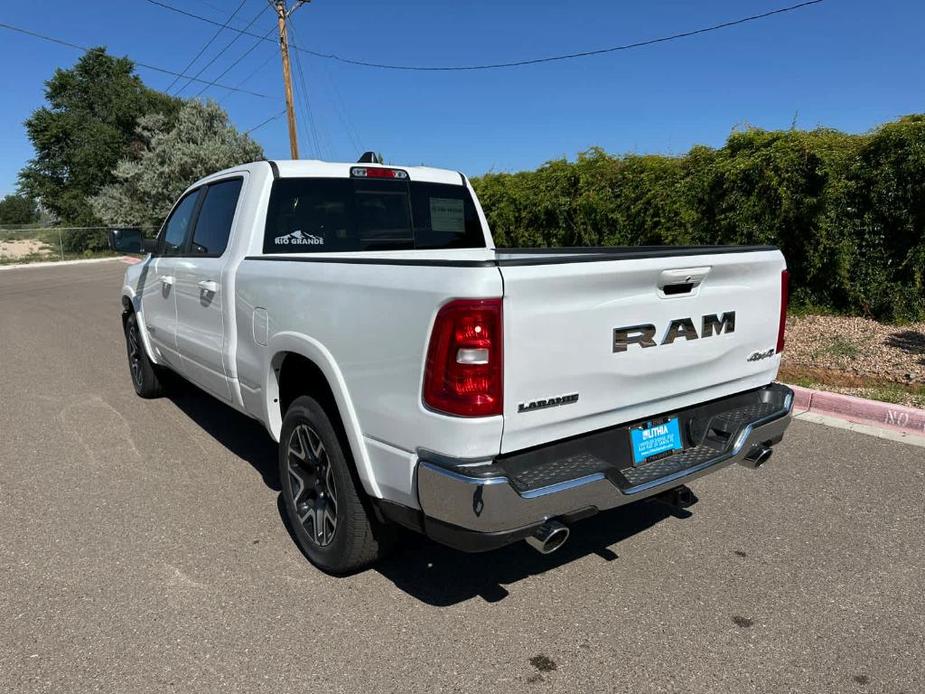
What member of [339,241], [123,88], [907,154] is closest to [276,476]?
[339,241]

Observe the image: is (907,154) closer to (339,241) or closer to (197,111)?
(339,241)

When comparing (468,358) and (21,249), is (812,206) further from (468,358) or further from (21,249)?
(21,249)

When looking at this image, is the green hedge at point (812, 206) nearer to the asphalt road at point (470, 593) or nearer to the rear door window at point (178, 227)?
the asphalt road at point (470, 593)

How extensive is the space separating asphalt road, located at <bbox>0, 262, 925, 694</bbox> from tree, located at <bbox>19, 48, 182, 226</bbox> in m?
46.7

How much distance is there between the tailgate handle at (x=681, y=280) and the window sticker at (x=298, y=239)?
2193 millimetres

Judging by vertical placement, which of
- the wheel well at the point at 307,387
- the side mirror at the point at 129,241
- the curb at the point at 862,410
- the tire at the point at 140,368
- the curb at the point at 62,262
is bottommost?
the curb at the point at 62,262

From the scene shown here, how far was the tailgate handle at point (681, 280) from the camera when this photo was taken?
272cm

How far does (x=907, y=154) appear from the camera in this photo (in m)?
7.32

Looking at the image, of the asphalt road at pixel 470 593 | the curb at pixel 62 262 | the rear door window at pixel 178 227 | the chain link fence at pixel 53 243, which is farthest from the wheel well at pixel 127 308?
the chain link fence at pixel 53 243

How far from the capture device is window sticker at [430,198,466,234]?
15.4 feet

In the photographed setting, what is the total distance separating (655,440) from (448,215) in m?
2.53

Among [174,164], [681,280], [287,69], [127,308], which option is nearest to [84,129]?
[174,164]

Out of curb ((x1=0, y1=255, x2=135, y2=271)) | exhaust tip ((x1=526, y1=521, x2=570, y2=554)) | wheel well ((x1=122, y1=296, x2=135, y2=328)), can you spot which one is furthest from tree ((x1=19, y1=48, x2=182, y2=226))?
exhaust tip ((x1=526, y1=521, x2=570, y2=554))

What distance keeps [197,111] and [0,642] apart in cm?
3951
